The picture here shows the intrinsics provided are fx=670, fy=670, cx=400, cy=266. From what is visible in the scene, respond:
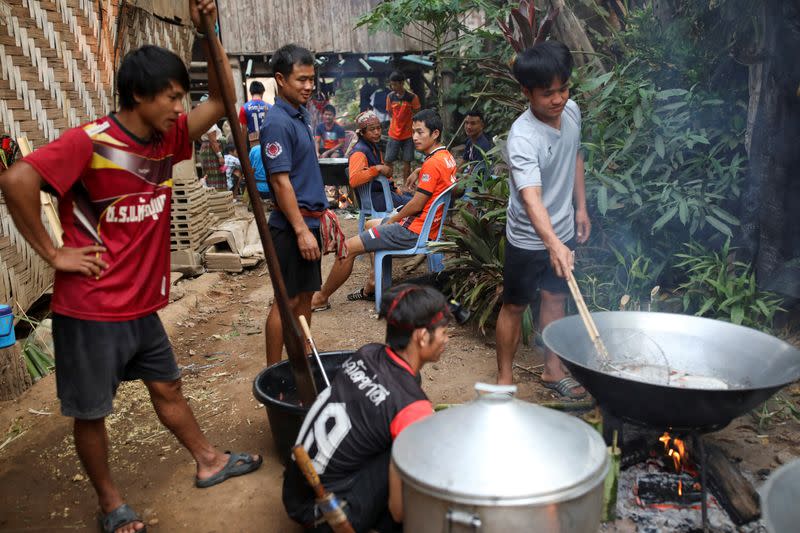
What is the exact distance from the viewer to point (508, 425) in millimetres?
1860

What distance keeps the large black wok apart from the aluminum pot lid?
702 mm

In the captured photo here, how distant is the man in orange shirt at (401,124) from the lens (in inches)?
465

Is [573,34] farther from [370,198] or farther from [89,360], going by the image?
[89,360]

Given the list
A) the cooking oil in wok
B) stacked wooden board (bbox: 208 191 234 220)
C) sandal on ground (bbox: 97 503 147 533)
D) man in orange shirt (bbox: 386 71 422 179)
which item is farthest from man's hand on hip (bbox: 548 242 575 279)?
man in orange shirt (bbox: 386 71 422 179)

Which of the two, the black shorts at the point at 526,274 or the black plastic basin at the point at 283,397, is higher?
the black shorts at the point at 526,274

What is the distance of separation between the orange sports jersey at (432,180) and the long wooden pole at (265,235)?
2.76 meters

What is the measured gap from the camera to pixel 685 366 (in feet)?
10.6

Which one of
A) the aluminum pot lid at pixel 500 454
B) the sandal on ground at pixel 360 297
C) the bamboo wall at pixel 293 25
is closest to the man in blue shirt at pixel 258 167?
the sandal on ground at pixel 360 297

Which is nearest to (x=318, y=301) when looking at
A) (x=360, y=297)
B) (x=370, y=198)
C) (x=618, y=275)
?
(x=360, y=297)

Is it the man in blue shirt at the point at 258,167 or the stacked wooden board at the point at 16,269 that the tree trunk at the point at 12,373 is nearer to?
the stacked wooden board at the point at 16,269

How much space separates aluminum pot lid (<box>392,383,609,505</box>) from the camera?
1715 mm

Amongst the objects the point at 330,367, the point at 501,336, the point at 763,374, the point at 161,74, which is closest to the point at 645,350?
the point at 763,374

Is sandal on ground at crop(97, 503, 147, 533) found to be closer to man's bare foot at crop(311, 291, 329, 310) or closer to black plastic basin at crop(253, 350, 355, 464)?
black plastic basin at crop(253, 350, 355, 464)

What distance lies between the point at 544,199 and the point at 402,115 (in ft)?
27.0
